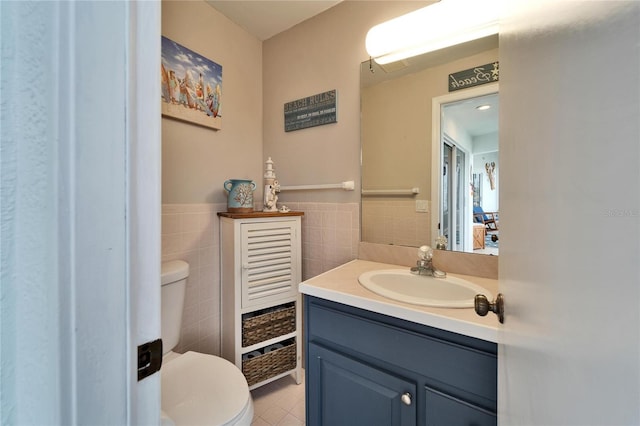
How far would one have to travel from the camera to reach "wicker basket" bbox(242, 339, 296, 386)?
1.40 metres

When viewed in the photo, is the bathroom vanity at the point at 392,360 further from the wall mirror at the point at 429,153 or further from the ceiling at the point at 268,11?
the ceiling at the point at 268,11

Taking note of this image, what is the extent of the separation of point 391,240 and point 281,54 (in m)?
1.44

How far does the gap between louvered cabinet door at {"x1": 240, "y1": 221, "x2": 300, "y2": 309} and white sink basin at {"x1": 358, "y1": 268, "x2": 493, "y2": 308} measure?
1.81ft

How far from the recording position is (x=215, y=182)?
61.0 inches

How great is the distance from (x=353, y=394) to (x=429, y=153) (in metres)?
1.08

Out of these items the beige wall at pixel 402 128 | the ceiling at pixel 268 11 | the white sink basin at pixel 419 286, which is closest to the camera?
the white sink basin at pixel 419 286

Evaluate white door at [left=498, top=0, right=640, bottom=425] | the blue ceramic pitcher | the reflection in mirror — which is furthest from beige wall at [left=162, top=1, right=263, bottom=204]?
white door at [left=498, top=0, right=640, bottom=425]

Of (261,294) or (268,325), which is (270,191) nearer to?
(261,294)

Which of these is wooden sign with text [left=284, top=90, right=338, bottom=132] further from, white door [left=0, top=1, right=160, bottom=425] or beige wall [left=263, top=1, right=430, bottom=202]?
white door [left=0, top=1, right=160, bottom=425]

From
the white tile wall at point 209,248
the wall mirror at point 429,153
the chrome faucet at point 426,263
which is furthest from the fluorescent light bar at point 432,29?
the chrome faucet at point 426,263

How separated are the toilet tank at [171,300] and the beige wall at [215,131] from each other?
0.39 m

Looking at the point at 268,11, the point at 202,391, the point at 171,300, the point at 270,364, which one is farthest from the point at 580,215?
the point at 268,11

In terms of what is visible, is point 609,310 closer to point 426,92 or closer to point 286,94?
point 426,92

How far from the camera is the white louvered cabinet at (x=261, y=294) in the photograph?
135 cm
